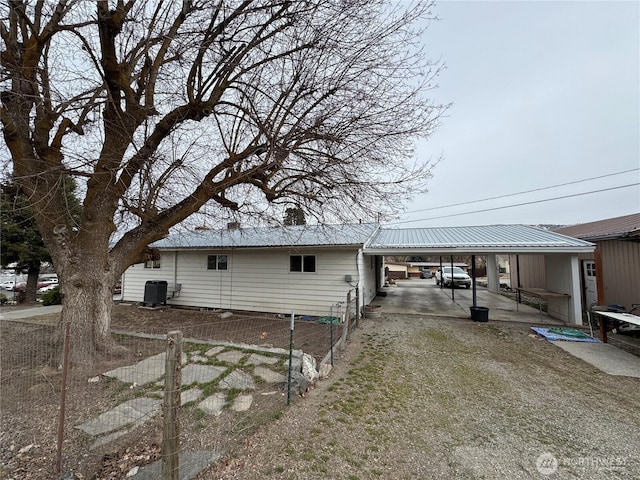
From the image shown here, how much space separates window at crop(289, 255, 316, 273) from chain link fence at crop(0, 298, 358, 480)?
3.10m

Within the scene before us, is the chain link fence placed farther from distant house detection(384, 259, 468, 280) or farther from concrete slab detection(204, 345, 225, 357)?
distant house detection(384, 259, 468, 280)

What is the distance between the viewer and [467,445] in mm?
2787

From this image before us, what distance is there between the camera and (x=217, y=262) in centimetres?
1098

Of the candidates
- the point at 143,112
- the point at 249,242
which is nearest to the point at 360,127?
the point at 143,112

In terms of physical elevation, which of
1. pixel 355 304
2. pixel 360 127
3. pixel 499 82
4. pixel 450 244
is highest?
pixel 499 82

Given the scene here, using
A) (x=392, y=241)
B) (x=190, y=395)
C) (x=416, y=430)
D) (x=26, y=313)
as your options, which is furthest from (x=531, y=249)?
(x=26, y=313)

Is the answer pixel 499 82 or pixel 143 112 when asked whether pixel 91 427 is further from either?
pixel 499 82

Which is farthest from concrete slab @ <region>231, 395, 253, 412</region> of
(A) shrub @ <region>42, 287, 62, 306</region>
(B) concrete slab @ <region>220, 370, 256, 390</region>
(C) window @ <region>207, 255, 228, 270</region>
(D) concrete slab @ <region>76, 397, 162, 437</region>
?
(A) shrub @ <region>42, 287, 62, 306</region>

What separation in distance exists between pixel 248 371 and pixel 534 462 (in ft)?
12.4

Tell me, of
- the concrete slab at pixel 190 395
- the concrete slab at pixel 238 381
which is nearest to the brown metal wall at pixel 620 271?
the concrete slab at pixel 238 381

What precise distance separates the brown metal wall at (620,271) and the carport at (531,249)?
4.85 feet

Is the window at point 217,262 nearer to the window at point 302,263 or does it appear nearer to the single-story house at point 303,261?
the single-story house at point 303,261

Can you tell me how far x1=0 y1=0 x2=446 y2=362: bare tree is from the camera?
4.35 metres

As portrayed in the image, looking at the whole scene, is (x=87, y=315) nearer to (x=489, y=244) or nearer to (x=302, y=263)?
(x=302, y=263)
